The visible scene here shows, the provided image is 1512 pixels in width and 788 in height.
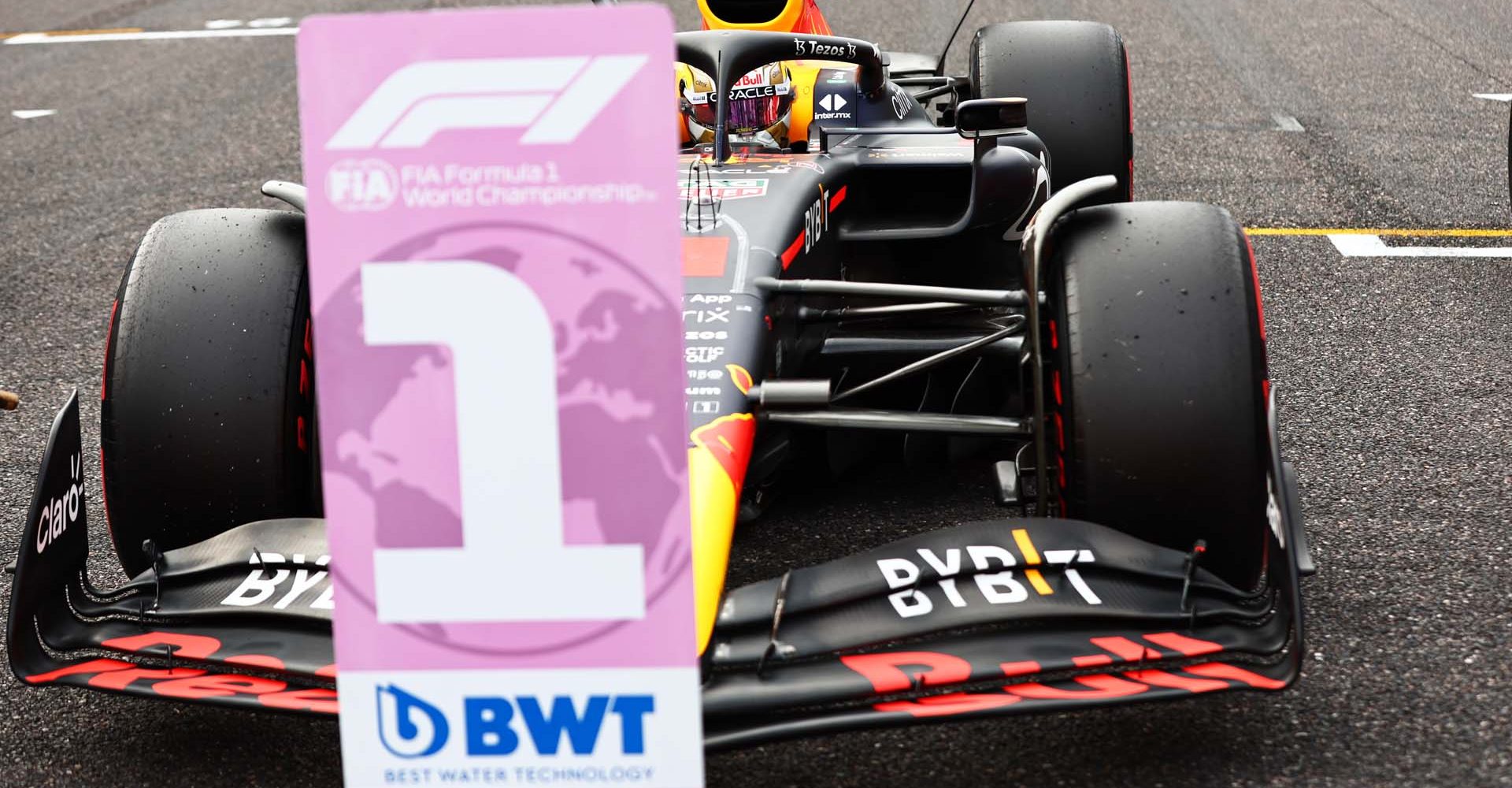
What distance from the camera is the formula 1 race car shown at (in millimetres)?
2137

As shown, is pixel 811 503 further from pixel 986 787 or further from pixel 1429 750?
pixel 1429 750

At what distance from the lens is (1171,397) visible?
2398mm

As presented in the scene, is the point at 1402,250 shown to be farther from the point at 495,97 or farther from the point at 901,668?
the point at 495,97

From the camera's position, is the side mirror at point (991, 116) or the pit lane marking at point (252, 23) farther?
the pit lane marking at point (252, 23)

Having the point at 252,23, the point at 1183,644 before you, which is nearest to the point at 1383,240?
the point at 1183,644

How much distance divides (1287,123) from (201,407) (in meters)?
5.44

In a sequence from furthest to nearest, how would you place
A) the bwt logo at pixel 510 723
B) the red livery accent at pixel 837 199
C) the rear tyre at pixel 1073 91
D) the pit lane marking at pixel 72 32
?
the pit lane marking at pixel 72 32, the rear tyre at pixel 1073 91, the red livery accent at pixel 837 199, the bwt logo at pixel 510 723

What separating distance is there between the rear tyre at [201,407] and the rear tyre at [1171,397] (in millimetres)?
1268

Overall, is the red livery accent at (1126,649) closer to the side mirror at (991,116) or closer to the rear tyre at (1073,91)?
the side mirror at (991,116)

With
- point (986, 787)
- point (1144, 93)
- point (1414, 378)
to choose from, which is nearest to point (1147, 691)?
point (986, 787)

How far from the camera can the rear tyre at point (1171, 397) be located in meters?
2.38

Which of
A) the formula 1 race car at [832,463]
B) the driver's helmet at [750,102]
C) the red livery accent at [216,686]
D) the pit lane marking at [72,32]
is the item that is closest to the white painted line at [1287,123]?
the driver's helmet at [750,102]

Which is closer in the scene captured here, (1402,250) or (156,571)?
(156,571)

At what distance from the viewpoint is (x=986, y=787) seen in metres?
2.27
